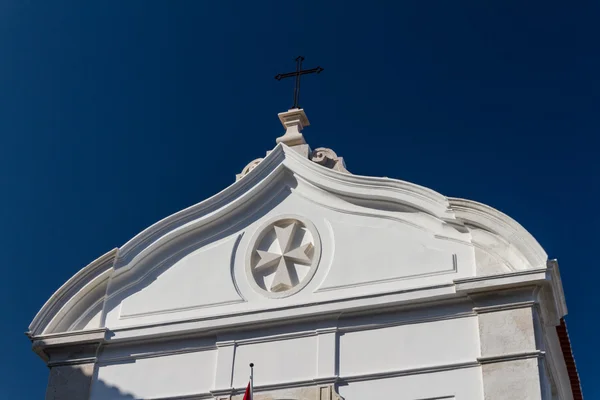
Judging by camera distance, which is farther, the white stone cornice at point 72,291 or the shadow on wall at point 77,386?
the white stone cornice at point 72,291

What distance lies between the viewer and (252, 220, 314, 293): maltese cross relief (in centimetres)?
1515

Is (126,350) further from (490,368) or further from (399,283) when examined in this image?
(490,368)

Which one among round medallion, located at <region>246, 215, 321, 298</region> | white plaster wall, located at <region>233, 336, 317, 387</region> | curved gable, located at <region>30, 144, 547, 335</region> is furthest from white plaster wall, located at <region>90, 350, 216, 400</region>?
round medallion, located at <region>246, 215, 321, 298</region>

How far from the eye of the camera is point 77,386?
15.3 metres

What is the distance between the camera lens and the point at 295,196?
15859 millimetres

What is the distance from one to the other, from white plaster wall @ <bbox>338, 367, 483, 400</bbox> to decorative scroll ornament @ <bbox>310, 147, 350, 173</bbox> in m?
3.50

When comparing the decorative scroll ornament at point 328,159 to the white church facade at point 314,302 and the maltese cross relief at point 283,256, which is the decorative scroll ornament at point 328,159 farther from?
the maltese cross relief at point 283,256

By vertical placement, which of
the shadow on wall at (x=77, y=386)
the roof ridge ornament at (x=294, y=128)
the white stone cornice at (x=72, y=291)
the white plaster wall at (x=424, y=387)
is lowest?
the white plaster wall at (x=424, y=387)

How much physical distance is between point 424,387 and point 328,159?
4.00 meters

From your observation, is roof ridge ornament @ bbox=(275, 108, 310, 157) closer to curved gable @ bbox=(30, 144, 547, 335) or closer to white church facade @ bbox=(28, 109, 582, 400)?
white church facade @ bbox=(28, 109, 582, 400)

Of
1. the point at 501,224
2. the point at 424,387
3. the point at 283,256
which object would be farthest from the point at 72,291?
the point at 501,224

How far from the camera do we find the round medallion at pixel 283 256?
15.1m

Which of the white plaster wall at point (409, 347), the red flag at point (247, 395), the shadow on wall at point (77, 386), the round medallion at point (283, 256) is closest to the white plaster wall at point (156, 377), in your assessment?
the shadow on wall at point (77, 386)

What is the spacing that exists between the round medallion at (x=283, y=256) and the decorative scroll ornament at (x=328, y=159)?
1.02m
